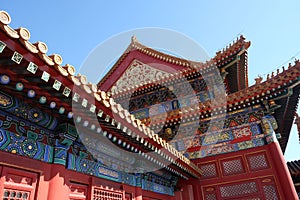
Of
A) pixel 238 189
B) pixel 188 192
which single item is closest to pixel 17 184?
pixel 188 192

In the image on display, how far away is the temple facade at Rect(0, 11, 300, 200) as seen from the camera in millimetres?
3068

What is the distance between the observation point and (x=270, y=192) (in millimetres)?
7371

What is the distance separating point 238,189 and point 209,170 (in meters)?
1.12

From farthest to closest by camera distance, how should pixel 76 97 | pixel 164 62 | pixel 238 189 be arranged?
pixel 164 62 → pixel 238 189 → pixel 76 97

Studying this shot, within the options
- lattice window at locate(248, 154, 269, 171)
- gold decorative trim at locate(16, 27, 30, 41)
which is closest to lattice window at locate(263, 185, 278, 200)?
lattice window at locate(248, 154, 269, 171)

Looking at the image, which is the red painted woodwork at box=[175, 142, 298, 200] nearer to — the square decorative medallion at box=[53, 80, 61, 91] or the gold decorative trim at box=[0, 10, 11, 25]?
the square decorative medallion at box=[53, 80, 61, 91]

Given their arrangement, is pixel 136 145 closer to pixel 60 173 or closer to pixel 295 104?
pixel 60 173

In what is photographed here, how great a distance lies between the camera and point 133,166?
5.95 m

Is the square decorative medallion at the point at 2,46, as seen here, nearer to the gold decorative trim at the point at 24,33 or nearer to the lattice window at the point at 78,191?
the gold decorative trim at the point at 24,33

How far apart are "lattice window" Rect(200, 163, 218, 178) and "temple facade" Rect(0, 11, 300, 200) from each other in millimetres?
35

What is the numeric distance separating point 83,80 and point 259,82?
7.31 metres

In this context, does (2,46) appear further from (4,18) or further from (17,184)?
(17,184)

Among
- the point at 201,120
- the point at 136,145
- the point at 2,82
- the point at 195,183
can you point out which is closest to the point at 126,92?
the point at 201,120

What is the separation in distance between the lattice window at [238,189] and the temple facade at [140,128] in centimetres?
3
